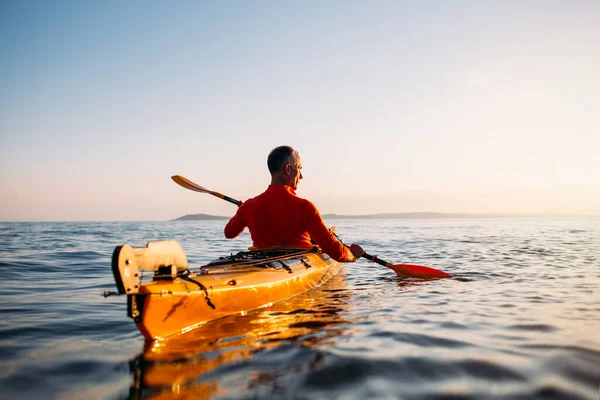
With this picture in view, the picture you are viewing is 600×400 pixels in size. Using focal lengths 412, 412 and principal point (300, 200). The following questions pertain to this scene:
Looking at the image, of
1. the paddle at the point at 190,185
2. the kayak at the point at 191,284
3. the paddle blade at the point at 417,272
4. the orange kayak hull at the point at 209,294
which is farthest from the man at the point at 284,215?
the paddle at the point at 190,185

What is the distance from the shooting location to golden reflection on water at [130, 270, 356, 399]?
298 cm

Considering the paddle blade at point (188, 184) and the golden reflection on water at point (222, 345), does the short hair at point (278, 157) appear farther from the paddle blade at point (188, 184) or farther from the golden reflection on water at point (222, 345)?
the paddle blade at point (188, 184)

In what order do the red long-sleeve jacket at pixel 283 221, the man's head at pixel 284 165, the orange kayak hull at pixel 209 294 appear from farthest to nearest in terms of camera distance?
the man's head at pixel 284 165, the red long-sleeve jacket at pixel 283 221, the orange kayak hull at pixel 209 294

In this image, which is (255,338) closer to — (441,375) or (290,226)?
(441,375)

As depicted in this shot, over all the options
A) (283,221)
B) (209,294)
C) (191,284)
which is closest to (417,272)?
(283,221)

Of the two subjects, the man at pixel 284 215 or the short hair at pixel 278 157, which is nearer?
the man at pixel 284 215

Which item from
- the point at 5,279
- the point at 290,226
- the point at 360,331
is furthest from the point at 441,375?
the point at 5,279

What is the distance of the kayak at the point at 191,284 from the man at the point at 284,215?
25 centimetres

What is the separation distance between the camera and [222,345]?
154 inches

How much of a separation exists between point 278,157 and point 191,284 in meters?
2.46

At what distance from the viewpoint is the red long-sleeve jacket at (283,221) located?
578 cm

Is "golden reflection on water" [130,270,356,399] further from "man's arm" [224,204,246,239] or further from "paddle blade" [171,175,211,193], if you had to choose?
"paddle blade" [171,175,211,193]

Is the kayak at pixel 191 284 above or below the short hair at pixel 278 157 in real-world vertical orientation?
below

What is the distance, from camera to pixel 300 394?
2.77m
